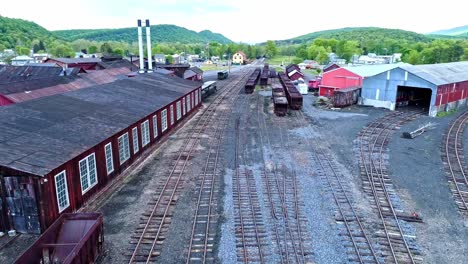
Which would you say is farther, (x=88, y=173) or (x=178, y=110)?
(x=178, y=110)


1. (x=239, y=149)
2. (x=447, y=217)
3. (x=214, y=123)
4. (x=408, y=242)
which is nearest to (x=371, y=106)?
(x=214, y=123)

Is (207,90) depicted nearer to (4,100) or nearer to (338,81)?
(338,81)

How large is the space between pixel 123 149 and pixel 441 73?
45.4 m

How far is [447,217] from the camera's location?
16.8 m

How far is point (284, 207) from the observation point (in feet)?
56.8

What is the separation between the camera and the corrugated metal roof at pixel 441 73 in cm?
4241

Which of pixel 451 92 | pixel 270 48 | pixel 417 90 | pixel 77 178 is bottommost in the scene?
pixel 77 178

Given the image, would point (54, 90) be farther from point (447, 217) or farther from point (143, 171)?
point (447, 217)

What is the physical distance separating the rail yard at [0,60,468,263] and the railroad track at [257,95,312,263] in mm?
60

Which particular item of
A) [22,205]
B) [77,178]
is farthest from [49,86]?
[22,205]

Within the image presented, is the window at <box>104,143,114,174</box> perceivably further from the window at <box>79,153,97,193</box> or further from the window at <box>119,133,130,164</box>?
the window at <box>79,153,97,193</box>

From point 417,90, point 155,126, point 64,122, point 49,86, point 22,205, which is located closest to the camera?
point 22,205

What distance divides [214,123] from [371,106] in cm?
2301

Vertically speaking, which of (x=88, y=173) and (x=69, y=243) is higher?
(x=88, y=173)
